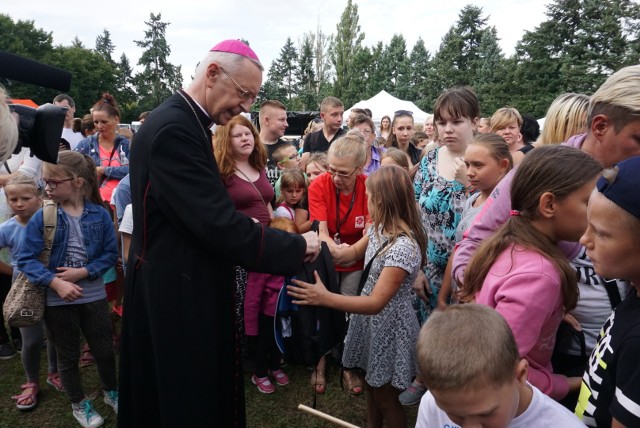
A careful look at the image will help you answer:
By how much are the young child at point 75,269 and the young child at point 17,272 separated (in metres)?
0.43

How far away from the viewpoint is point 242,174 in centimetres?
333

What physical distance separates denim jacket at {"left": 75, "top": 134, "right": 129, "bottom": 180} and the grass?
2.17m

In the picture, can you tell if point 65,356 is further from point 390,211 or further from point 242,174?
point 390,211

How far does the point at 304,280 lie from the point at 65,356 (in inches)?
79.1

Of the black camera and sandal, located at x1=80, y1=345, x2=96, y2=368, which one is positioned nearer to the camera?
the black camera

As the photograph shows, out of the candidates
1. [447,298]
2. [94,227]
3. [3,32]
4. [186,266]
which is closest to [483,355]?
[186,266]

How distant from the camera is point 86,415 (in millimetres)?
3004

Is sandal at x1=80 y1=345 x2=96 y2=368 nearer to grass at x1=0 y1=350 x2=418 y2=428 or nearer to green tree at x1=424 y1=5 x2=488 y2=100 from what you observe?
grass at x1=0 y1=350 x2=418 y2=428

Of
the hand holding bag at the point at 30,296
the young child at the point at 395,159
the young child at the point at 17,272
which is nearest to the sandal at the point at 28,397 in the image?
the young child at the point at 17,272

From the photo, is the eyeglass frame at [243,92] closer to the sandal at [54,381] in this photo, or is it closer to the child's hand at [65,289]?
the child's hand at [65,289]

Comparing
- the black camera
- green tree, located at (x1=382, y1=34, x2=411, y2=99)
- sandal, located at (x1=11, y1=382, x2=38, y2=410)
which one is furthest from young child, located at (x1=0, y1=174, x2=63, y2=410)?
green tree, located at (x1=382, y1=34, x2=411, y2=99)

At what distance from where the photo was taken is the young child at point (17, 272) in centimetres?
321

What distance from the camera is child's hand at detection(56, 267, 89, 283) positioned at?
290 cm

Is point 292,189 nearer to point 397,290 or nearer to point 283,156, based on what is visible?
point 283,156
